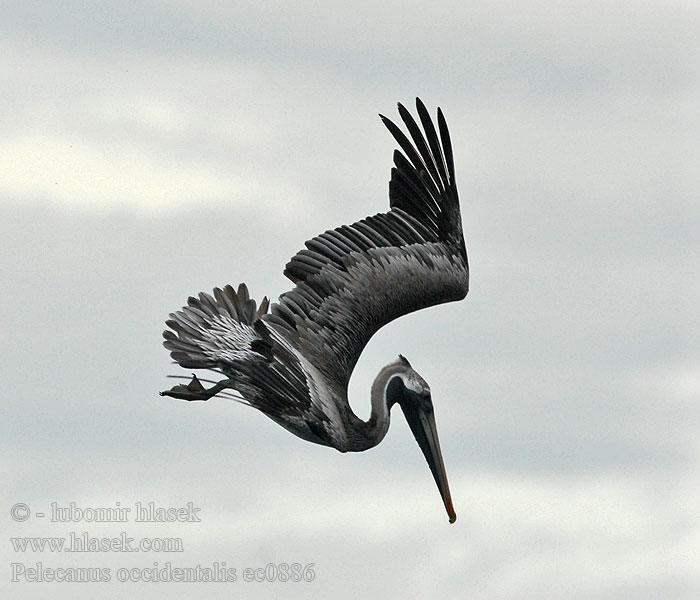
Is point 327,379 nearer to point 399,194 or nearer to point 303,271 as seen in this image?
point 303,271

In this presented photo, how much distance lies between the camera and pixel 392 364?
2755 cm

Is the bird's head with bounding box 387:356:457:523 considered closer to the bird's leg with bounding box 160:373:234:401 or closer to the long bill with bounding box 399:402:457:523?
the long bill with bounding box 399:402:457:523

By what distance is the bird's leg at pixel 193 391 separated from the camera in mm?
26439

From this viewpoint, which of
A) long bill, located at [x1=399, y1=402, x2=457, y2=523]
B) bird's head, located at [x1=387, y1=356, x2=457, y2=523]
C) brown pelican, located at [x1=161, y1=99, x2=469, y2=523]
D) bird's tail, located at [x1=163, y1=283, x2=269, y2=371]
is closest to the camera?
brown pelican, located at [x1=161, y1=99, x2=469, y2=523]

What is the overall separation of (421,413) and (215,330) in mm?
3185

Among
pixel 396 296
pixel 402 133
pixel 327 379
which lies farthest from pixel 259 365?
pixel 402 133

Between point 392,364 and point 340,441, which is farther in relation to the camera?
point 392,364

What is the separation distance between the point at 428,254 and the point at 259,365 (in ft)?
13.3

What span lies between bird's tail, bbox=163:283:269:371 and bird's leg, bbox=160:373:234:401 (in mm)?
484

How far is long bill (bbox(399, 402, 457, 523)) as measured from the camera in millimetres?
27766

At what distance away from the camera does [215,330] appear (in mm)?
27141

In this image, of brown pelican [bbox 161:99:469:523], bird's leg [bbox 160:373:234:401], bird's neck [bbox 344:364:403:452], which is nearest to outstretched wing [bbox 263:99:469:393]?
brown pelican [bbox 161:99:469:523]

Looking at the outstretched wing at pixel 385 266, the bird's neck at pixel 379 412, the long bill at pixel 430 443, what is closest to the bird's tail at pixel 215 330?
the outstretched wing at pixel 385 266

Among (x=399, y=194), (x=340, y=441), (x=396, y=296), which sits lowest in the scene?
(x=340, y=441)
